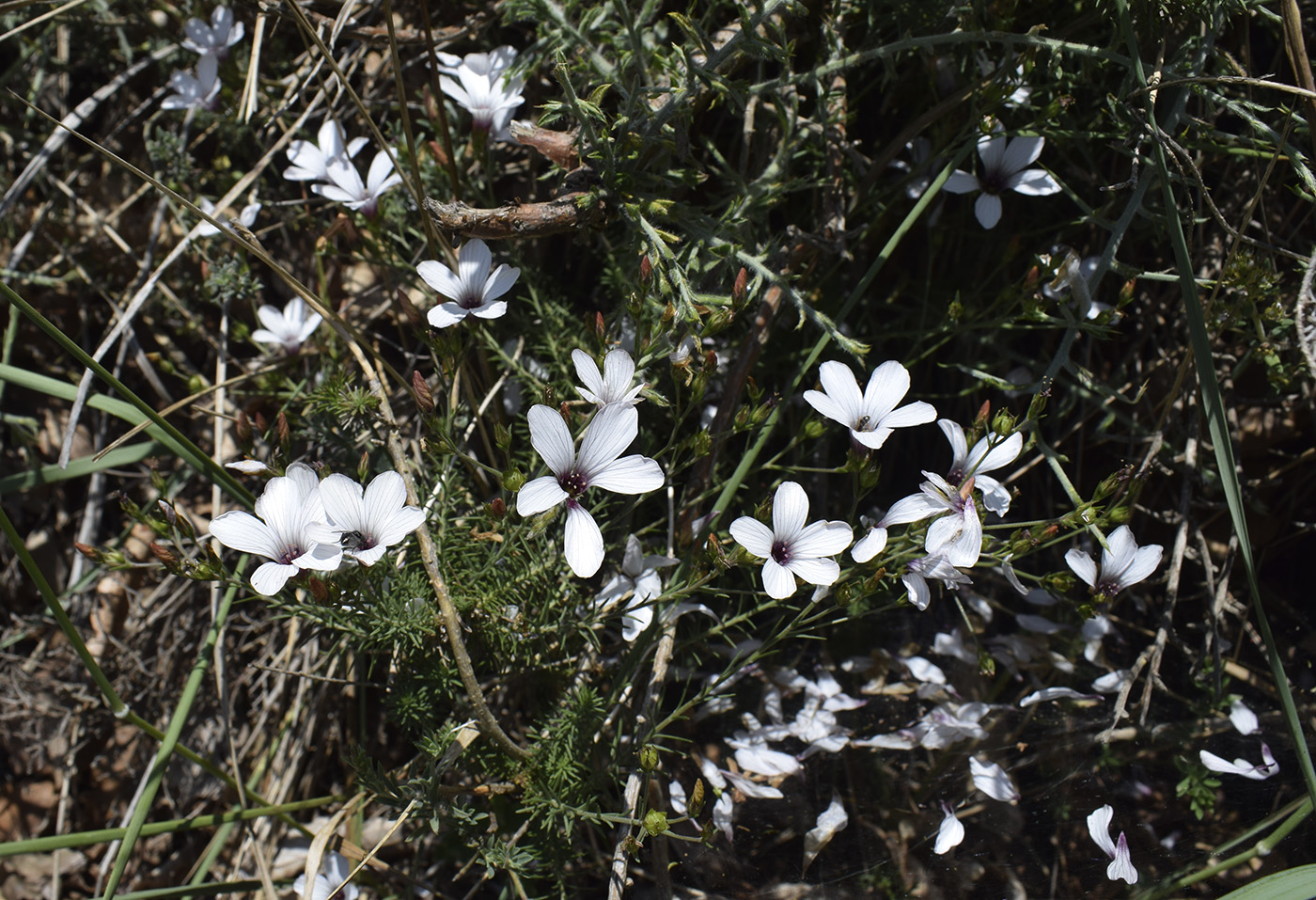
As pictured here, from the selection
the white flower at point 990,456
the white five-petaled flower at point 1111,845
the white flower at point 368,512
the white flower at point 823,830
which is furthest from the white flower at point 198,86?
the white five-petaled flower at point 1111,845

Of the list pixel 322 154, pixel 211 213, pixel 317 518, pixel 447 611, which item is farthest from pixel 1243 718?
pixel 211 213

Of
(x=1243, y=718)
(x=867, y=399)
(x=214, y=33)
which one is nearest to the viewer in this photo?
(x=867, y=399)

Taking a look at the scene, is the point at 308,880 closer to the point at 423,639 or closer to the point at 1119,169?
the point at 423,639

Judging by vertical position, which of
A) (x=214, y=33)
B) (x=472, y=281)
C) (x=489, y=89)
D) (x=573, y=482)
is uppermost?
(x=214, y=33)

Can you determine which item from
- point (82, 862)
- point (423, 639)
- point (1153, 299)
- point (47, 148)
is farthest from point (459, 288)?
point (82, 862)

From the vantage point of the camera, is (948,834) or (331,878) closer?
(948,834)

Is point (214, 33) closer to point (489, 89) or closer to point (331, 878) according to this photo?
Answer: point (489, 89)

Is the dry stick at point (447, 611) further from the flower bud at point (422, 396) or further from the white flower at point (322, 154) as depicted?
the white flower at point (322, 154)

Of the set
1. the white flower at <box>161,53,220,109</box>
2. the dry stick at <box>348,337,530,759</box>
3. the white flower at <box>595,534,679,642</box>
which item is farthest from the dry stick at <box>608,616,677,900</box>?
the white flower at <box>161,53,220,109</box>
